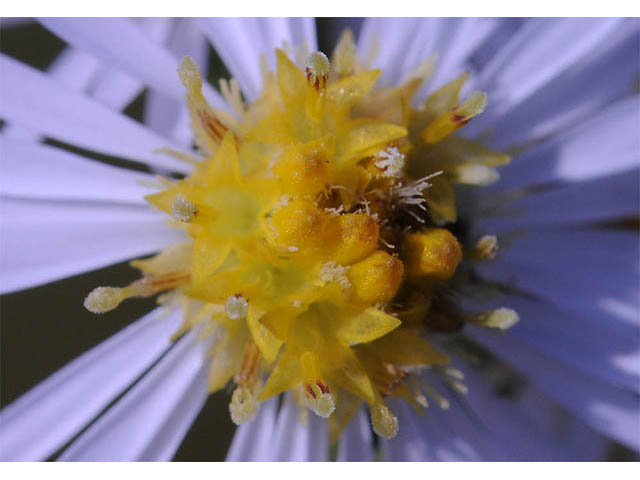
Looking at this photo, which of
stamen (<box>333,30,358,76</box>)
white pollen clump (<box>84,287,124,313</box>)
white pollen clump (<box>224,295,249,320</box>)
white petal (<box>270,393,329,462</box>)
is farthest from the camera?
white petal (<box>270,393,329,462</box>)

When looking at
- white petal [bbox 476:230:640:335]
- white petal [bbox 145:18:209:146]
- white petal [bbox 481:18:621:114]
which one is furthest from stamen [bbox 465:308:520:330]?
white petal [bbox 145:18:209:146]

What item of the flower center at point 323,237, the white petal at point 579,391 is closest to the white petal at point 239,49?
the flower center at point 323,237

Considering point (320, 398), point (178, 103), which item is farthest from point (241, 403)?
point (178, 103)

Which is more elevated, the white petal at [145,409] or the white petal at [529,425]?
the white petal at [145,409]

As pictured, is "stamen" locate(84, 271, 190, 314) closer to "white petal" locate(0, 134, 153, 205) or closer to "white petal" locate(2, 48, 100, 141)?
"white petal" locate(0, 134, 153, 205)

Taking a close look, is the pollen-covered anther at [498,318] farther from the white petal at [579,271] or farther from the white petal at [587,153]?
the white petal at [587,153]

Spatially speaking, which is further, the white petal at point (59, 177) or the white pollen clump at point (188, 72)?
the white petal at point (59, 177)

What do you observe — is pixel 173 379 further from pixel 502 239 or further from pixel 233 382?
pixel 502 239

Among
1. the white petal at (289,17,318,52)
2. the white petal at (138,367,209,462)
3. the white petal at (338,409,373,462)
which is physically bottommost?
the white petal at (338,409,373,462)

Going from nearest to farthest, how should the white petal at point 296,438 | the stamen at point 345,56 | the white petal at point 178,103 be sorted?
1. the stamen at point 345,56
2. the white petal at point 296,438
3. the white petal at point 178,103
